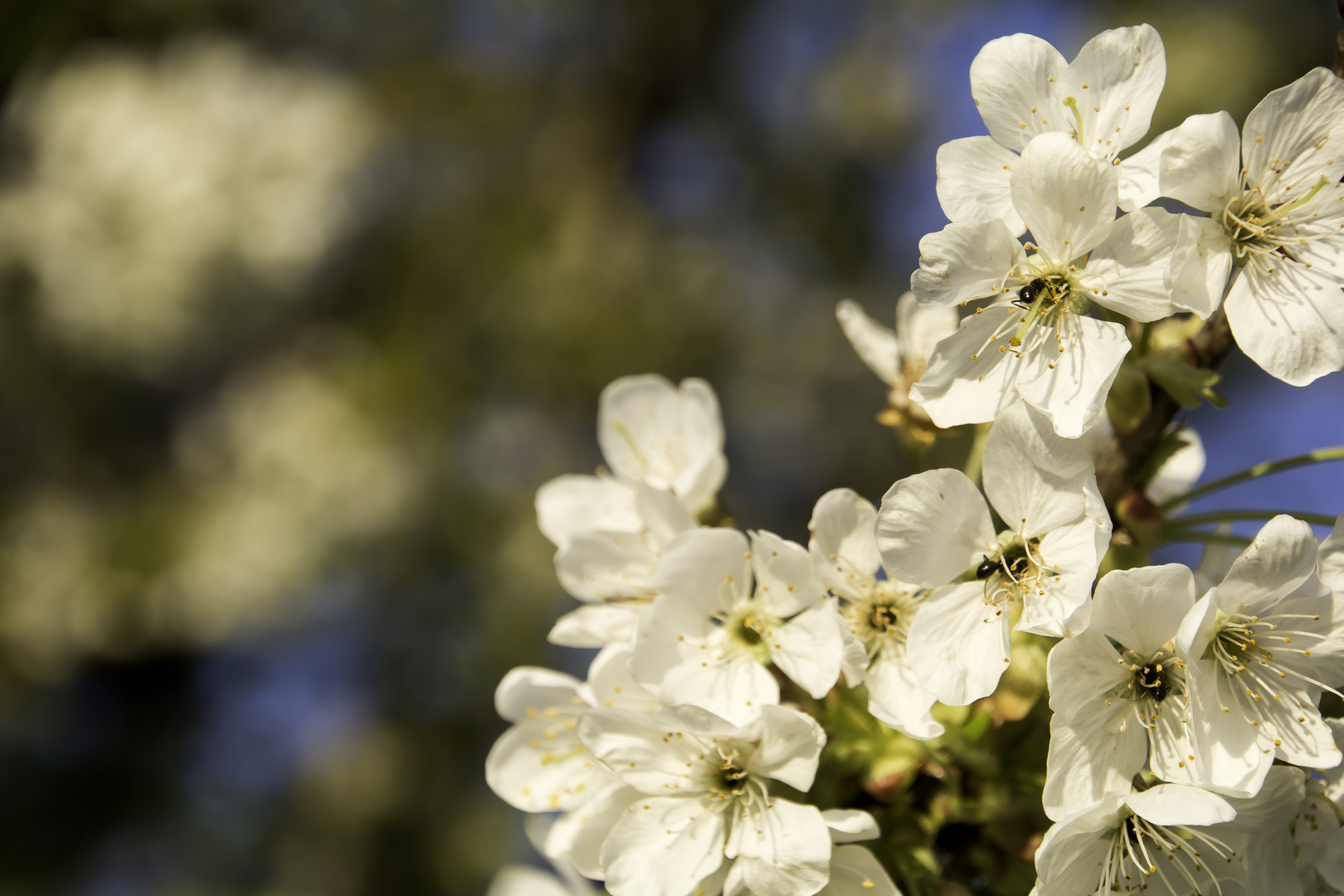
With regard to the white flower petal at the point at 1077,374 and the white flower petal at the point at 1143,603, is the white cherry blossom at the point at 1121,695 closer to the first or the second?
the white flower petal at the point at 1143,603

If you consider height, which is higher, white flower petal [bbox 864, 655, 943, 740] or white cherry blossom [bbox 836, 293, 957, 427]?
white cherry blossom [bbox 836, 293, 957, 427]

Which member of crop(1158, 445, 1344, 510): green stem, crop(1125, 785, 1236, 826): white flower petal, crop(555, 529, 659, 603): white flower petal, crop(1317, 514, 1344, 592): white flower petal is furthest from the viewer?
crop(555, 529, 659, 603): white flower petal

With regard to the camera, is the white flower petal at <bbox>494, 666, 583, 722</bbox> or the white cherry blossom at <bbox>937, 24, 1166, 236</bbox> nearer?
the white cherry blossom at <bbox>937, 24, 1166, 236</bbox>

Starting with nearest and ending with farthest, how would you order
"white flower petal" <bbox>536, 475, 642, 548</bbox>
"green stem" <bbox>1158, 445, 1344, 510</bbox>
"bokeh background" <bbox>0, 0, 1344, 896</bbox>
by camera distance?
"green stem" <bbox>1158, 445, 1344, 510</bbox>
"white flower petal" <bbox>536, 475, 642, 548</bbox>
"bokeh background" <bbox>0, 0, 1344, 896</bbox>

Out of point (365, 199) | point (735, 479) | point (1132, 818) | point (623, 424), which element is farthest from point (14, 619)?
point (1132, 818)

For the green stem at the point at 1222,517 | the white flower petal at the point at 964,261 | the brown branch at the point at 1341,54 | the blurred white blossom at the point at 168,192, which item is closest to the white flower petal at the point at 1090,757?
the green stem at the point at 1222,517

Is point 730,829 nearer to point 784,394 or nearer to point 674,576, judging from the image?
point 674,576

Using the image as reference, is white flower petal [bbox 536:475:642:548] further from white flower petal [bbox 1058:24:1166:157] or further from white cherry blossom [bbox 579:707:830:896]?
white flower petal [bbox 1058:24:1166:157]

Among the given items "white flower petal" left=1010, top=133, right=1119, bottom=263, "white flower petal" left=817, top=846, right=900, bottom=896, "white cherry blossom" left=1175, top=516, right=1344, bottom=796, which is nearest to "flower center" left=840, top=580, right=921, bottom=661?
"white flower petal" left=817, top=846, right=900, bottom=896
